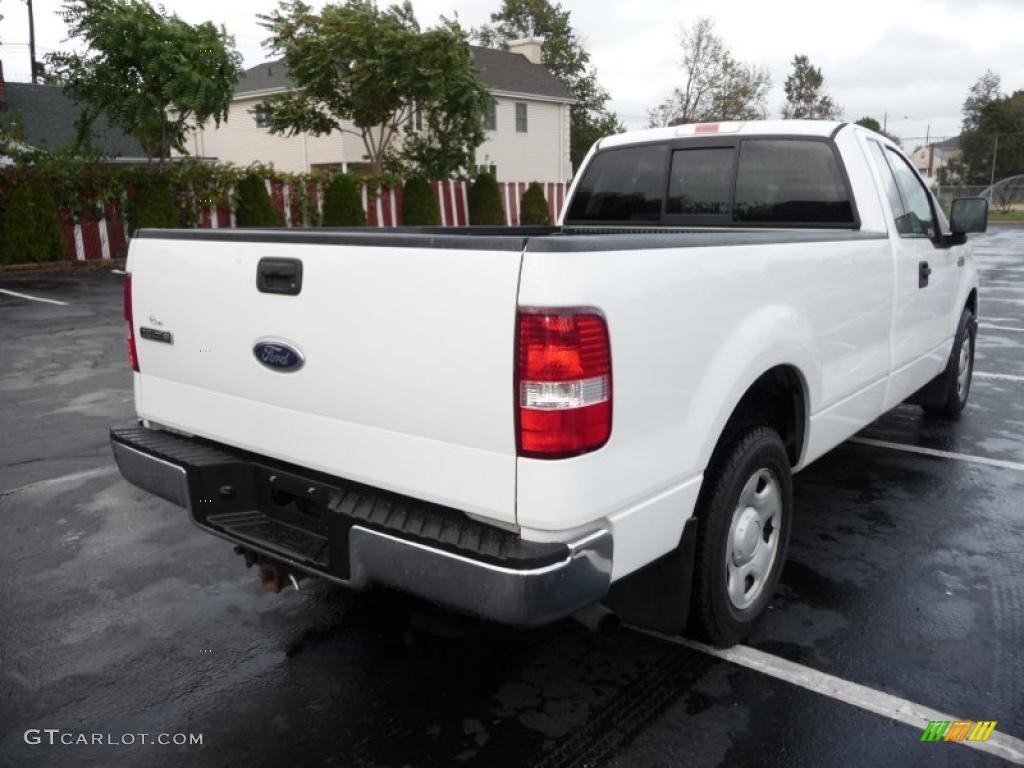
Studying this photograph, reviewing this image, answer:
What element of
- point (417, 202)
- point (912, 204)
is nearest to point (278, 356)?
point (912, 204)

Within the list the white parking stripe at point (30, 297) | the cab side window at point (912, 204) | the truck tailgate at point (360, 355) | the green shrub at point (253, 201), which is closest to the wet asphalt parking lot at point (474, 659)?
the truck tailgate at point (360, 355)

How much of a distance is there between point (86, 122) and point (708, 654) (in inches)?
876

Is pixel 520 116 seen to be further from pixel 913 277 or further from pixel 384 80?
pixel 913 277

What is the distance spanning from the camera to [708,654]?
10.9 ft

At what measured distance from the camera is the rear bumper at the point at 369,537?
2369 mm

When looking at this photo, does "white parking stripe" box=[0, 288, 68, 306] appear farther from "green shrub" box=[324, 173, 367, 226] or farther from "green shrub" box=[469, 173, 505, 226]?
"green shrub" box=[469, 173, 505, 226]

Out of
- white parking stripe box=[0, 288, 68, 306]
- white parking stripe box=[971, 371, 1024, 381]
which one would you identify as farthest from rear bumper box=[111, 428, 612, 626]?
white parking stripe box=[0, 288, 68, 306]

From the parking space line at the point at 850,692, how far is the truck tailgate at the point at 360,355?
54.6 inches

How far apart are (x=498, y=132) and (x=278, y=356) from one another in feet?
125

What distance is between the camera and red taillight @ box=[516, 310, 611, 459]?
90.0 inches

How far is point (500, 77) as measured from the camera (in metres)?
39.8

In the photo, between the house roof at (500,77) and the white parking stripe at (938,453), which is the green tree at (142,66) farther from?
the white parking stripe at (938,453)

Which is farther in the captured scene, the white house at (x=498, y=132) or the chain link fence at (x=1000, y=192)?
the chain link fence at (x=1000, y=192)

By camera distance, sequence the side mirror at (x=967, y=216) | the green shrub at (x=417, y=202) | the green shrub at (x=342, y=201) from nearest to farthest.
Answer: the side mirror at (x=967, y=216)
the green shrub at (x=342, y=201)
the green shrub at (x=417, y=202)
